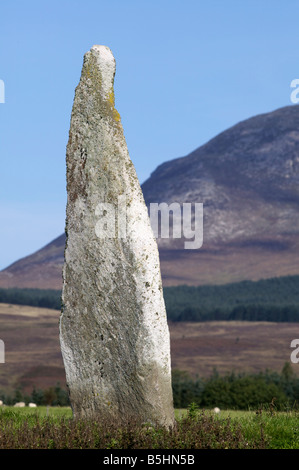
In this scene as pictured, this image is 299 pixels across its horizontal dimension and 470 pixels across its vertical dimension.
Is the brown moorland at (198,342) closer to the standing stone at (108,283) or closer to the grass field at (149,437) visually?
the standing stone at (108,283)

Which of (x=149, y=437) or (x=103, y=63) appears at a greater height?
(x=103, y=63)

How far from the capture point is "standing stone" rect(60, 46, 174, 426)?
1239 cm

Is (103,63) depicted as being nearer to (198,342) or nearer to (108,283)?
(108,283)

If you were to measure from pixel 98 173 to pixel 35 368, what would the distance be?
102120mm

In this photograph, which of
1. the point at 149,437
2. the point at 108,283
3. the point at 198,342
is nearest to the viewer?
the point at 149,437

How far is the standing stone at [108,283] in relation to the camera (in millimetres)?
12391

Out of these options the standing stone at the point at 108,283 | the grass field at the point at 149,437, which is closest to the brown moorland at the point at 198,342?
the standing stone at the point at 108,283

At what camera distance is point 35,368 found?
111250mm

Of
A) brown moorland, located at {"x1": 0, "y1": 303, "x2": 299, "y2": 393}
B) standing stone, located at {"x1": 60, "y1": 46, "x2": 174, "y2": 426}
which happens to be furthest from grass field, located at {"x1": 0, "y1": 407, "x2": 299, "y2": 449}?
brown moorland, located at {"x1": 0, "y1": 303, "x2": 299, "y2": 393}

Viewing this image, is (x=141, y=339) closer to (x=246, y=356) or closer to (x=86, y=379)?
(x=86, y=379)

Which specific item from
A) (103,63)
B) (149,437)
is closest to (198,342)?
(103,63)

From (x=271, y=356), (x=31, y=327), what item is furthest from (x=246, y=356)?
(x=31, y=327)

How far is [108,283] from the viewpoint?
498 inches

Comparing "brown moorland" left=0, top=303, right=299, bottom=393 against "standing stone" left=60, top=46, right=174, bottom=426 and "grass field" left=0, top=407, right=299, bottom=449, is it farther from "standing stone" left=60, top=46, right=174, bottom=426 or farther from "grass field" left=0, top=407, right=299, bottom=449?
"grass field" left=0, top=407, right=299, bottom=449
